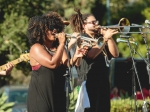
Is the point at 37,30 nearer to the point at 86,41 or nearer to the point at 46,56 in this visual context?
the point at 46,56

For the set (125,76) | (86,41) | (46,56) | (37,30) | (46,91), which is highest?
(37,30)

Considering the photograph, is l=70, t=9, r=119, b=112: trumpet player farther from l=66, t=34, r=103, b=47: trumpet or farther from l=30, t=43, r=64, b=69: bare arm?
l=30, t=43, r=64, b=69: bare arm

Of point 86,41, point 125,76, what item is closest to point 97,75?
point 86,41

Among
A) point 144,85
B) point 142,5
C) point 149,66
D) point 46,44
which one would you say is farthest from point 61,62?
point 142,5

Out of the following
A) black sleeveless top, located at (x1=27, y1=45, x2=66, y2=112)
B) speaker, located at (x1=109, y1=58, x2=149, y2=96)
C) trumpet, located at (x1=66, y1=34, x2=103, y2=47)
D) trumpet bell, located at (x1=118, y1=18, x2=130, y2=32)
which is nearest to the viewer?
black sleeveless top, located at (x1=27, y1=45, x2=66, y2=112)

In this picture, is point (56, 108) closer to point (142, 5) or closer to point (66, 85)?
point (66, 85)

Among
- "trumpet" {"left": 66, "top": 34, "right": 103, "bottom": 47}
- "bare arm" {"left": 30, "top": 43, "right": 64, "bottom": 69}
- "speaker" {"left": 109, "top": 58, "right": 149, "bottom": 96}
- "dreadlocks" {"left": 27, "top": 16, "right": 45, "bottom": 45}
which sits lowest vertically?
"speaker" {"left": 109, "top": 58, "right": 149, "bottom": 96}

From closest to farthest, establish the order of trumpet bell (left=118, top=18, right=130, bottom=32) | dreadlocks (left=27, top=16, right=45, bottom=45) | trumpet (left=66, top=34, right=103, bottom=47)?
dreadlocks (left=27, top=16, right=45, bottom=45)
trumpet (left=66, top=34, right=103, bottom=47)
trumpet bell (left=118, top=18, right=130, bottom=32)

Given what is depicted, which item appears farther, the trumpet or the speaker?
the speaker

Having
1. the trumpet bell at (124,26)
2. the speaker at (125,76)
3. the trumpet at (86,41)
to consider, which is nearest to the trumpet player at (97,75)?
the trumpet bell at (124,26)

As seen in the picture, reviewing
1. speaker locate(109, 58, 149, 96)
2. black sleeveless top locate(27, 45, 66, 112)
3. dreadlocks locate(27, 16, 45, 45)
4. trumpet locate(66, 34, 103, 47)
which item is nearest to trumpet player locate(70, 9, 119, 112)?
trumpet locate(66, 34, 103, 47)

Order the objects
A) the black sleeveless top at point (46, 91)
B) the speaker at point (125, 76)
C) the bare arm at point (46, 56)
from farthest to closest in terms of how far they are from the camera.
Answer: the speaker at point (125, 76), the black sleeveless top at point (46, 91), the bare arm at point (46, 56)

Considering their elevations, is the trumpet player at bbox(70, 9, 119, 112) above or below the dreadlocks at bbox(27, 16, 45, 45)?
below

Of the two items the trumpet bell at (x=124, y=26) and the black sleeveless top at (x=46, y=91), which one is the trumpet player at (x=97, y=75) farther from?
the black sleeveless top at (x=46, y=91)
